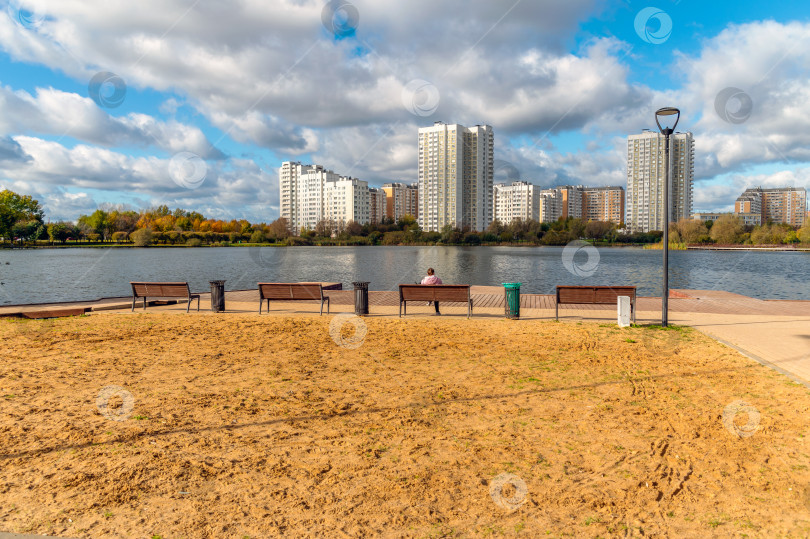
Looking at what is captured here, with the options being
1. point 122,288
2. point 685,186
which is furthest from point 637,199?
point 122,288

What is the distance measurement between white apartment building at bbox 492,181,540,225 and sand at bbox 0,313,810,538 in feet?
601

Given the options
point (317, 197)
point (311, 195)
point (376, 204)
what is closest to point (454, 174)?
point (376, 204)

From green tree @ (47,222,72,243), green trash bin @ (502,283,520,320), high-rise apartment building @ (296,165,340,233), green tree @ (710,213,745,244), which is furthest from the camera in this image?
high-rise apartment building @ (296,165,340,233)

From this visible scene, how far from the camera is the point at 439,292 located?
41.1 feet

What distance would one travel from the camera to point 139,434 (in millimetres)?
4957

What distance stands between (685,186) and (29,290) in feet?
518

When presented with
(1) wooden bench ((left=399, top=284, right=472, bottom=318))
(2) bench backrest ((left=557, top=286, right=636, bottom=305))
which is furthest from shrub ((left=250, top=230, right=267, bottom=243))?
(2) bench backrest ((left=557, top=286, right=636, bottom=305))

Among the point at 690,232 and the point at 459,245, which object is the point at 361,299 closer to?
the point at 459,245

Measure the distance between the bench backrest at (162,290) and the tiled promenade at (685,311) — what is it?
0.67 meters

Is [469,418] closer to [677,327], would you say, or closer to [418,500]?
[418,500]

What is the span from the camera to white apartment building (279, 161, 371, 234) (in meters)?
174

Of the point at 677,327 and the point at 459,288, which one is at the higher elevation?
the point at 459,288

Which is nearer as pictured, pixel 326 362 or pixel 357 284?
pixel 326 362

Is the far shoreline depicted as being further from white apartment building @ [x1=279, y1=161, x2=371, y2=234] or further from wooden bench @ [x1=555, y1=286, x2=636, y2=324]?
wooden bench @ [x1=555, y1=286, x2=636, y2=324]
